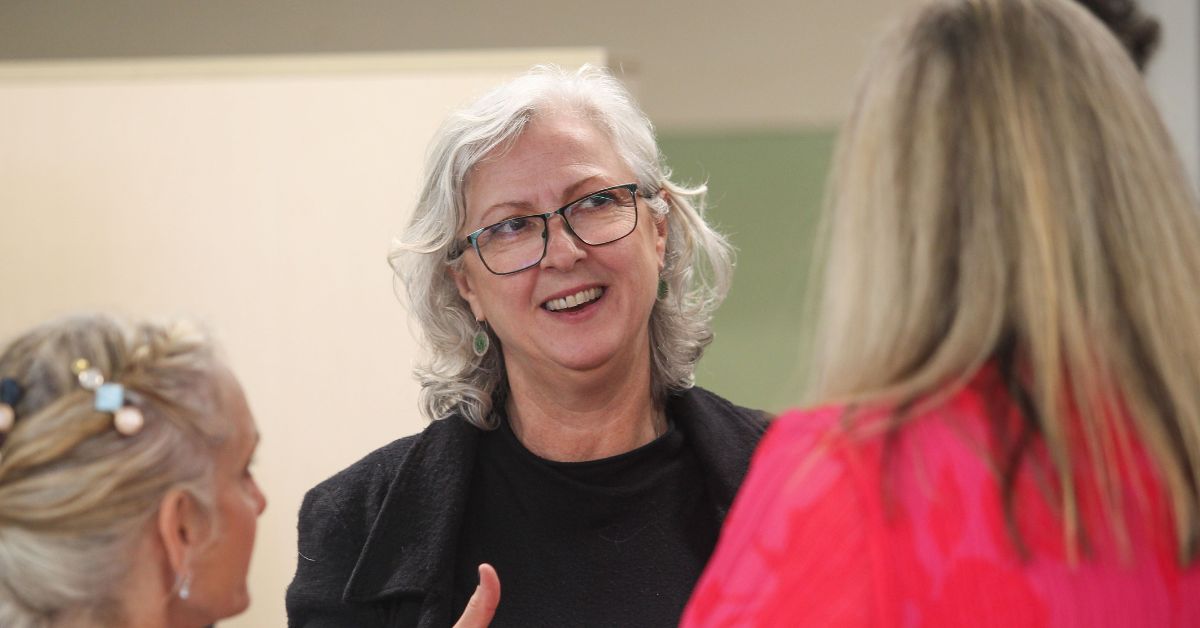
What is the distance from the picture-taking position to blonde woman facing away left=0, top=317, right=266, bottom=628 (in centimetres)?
123

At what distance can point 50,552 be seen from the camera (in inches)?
48.2

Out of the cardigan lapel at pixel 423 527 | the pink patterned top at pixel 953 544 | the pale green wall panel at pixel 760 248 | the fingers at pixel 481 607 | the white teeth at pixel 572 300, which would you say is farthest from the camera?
the pale green wall panel at pixel 760 248

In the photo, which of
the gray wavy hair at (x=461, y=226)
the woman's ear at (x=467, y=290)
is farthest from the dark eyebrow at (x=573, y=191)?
the woman's ear at (x=467, y=290)

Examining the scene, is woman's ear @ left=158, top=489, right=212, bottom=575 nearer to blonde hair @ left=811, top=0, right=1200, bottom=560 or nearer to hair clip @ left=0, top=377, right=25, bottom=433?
hair clip @ left=0, top=377, right=25, bottom=433

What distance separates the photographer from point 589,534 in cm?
182

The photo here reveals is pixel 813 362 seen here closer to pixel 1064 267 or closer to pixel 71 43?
pixel 1064 267

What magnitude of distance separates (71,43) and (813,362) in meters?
4.02

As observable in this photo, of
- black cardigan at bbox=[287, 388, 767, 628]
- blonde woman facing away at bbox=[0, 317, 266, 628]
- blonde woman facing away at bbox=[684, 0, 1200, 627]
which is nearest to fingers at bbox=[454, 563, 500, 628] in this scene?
black cardigan at bbox=[287, 388, 767, 628]

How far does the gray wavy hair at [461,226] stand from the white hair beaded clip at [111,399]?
0.74 metres

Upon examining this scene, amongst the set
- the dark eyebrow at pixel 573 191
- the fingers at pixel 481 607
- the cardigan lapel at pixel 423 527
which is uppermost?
the dark eyebrow at pixel 573 191

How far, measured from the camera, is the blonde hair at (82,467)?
1223 millimetres

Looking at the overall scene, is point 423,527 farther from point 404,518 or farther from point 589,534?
point 589,534

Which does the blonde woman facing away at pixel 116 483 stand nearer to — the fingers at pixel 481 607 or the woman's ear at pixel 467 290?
the fingers at pixel 481 607

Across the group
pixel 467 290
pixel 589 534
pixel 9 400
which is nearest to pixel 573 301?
pixel 467 290
